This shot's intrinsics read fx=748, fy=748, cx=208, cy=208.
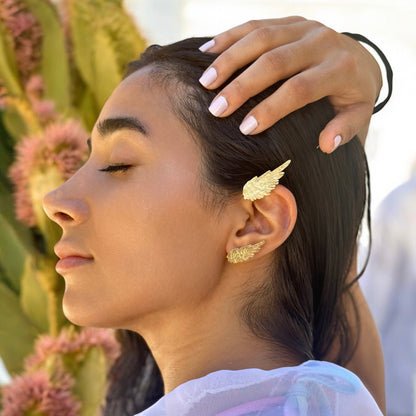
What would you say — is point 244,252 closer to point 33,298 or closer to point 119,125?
point 119,125

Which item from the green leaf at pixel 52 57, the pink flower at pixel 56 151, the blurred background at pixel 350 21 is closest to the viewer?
the pink flower at pixel 56 151

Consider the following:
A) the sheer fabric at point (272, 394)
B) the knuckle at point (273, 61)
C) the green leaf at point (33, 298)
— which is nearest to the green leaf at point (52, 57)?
the green leaf at point (33, 298)

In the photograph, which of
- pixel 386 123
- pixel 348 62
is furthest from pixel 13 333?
pixel 386 123

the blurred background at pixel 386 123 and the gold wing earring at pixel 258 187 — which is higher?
the gold wing earring at pixel 258 187

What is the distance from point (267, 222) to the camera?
2.83 ft

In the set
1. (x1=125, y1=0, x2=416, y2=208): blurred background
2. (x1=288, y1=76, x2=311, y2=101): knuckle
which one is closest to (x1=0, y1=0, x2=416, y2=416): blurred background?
(x1=125, y1=0, x2=416, y2=208): blurred background

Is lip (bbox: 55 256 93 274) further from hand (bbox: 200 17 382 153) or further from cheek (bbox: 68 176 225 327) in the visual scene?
hand (bbox: 200 17 382 153)

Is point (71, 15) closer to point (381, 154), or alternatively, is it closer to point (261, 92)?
point (261, 92)

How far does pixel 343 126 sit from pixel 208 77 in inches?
6.6

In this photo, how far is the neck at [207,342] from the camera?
857mm

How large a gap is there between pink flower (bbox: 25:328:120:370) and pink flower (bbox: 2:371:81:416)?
35mm

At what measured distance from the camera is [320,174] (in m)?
0.90

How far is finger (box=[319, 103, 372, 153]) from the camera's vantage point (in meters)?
0.85

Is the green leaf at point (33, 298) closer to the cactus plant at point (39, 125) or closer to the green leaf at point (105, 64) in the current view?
the cactus plant at point (39, 125)
